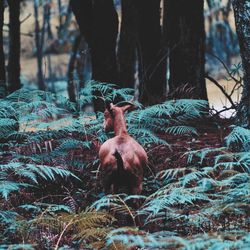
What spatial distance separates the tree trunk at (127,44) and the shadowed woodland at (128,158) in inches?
64.6

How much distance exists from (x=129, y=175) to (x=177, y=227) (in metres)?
0.93

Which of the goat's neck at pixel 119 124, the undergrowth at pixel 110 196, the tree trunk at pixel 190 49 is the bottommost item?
the undergrowth at pixel 110 196

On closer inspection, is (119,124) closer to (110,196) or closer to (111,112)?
(111,112)

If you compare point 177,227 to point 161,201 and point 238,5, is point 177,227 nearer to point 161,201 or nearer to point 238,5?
point 161,201

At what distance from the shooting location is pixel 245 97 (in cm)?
734

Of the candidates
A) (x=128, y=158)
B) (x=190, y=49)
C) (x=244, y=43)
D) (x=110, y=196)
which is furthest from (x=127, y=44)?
(x=110, y=196)

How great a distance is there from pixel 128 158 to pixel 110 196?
Result: 0.94 metres

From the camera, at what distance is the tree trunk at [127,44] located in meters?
Answer: 16.8

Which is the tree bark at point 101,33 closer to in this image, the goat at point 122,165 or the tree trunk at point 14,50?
the tree trunk at point 14,50

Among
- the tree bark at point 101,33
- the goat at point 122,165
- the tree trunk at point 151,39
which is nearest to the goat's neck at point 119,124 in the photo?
the goat at point 122,165

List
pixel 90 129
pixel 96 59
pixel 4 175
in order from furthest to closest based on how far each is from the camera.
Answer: pixel 96 59 < pixel 90 129 < pixel 4 175

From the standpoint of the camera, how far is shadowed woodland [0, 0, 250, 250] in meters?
5.35

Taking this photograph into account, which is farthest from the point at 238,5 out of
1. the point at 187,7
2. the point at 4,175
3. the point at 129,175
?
the point at 187,7

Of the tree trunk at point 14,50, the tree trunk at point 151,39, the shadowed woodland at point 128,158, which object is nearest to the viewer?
the shadowed woodland at point 128,158
